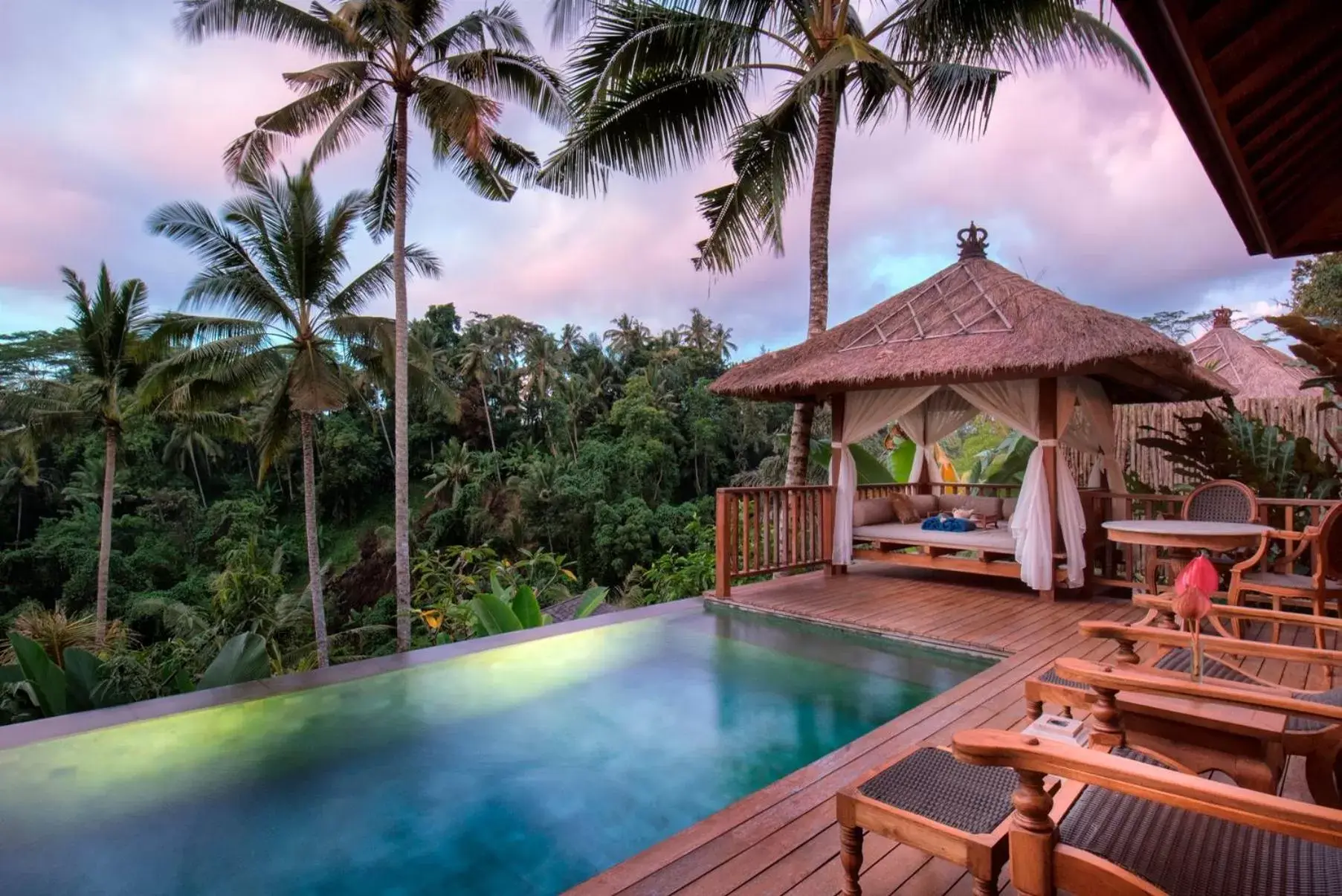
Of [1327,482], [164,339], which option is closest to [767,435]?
[164,339]

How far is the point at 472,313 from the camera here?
32750mm

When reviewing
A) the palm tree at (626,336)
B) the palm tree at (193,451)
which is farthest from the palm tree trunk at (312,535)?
the palm tree at (626,336)

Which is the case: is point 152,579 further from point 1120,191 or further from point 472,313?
point 1120,191

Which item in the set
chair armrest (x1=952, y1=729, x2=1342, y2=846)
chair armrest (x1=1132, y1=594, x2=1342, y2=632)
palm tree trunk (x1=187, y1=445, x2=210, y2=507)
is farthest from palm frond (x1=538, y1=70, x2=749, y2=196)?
palm tree trunk (x1=187, y1=445, x2=210, y2=507)

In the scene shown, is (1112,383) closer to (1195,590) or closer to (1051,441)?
(1051,441)

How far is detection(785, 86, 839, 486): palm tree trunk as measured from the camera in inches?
281

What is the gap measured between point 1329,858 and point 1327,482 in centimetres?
592

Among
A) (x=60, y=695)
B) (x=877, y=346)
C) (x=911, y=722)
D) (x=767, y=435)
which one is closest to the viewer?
(x=911, y=722)

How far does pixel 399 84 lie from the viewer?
9.98m

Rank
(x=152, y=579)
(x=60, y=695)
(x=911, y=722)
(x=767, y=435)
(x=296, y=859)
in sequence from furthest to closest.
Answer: (x=767, y=435) → (x=152, y=579) → (x=60, y=695) → (x=911, y=722) → (x=296, y=859)

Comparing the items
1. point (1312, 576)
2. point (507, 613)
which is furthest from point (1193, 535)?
point (507, 613)

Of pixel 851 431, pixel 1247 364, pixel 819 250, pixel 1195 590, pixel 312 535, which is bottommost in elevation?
pixel 312 535

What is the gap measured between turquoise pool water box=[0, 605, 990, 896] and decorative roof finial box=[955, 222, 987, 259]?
429cm

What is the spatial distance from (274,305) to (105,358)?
4675 millimetres
